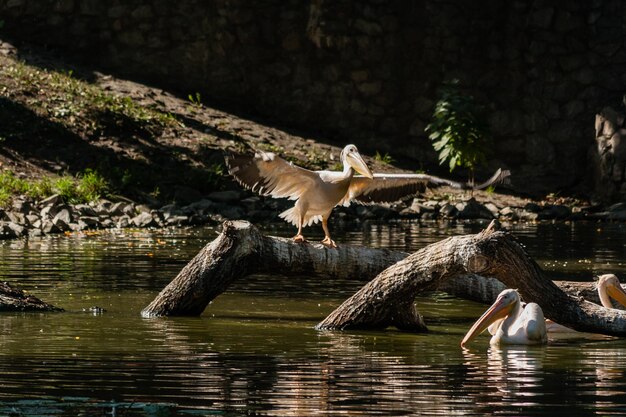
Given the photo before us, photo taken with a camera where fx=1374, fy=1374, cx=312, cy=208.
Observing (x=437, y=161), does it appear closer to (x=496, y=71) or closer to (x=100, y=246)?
(x=496, y=71)

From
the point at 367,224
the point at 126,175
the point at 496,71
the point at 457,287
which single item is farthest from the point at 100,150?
the point at 457,287

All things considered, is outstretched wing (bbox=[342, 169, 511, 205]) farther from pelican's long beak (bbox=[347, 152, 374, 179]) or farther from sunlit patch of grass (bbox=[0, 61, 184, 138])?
sunlit patch of grass (bbox=[0, 61, 184, 138])

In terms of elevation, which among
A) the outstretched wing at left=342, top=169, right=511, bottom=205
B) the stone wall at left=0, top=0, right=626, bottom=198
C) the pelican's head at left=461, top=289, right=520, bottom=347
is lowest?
the pelican's head at left=461, top=289, right=520, bottom=347

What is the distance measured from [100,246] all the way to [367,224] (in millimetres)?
5590

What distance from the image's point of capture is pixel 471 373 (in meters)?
8.64

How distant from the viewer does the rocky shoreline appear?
19.3 m

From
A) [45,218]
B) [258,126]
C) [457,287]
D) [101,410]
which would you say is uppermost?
[258,126]

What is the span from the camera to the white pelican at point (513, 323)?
10.2m

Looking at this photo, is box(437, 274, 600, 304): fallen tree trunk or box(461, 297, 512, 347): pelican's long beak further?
box(437, 274, 600, 304): fallen tree trunk

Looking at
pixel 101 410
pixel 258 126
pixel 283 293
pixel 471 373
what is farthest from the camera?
pixel 258 126

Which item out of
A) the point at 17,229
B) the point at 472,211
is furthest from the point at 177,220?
the point at 472,211

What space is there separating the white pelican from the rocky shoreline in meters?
9.51

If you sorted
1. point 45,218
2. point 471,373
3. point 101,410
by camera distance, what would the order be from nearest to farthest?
point 101,410
point 471,373
point 45,218

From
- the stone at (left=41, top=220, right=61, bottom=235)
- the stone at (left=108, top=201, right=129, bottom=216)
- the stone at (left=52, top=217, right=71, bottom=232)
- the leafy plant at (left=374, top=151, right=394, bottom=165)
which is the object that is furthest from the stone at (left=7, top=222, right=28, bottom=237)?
the leafy plant at (left=374, top=151, right=394, bottom=165)
